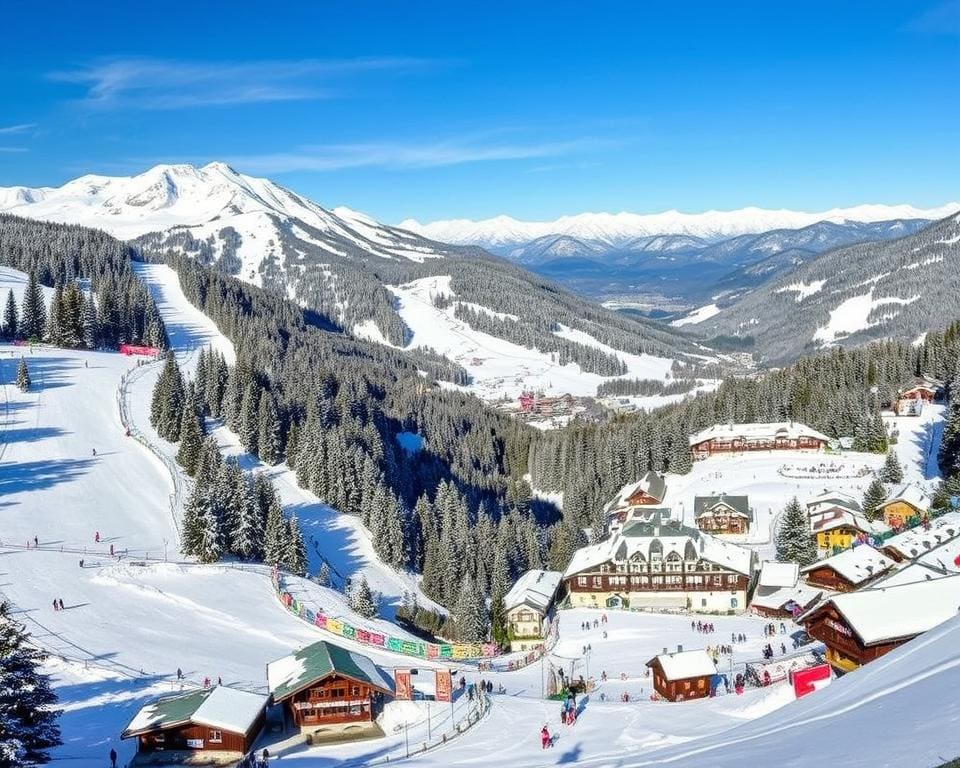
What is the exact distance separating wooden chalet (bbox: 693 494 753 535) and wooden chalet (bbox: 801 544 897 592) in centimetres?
1914

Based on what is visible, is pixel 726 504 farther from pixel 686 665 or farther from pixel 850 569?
pixel 686 665

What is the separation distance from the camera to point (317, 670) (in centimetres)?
3666

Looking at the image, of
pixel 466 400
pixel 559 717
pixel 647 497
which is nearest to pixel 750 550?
pixel 647 497

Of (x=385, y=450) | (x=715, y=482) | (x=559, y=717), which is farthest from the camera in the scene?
(x=385, y=450)

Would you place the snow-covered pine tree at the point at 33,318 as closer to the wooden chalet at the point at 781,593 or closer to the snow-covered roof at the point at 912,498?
the wooden chalet at the point at 781,593

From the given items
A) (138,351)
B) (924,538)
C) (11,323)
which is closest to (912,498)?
(924,538)

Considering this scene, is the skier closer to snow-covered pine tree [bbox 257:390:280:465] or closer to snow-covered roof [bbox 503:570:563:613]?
snow-covered roof [bbox 503:570:563:613]

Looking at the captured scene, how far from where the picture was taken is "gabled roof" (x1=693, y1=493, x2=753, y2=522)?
273 ft

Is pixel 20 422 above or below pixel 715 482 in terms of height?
above

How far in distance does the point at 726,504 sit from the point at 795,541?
1230 cm

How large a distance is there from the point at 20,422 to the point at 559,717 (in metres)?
76.6

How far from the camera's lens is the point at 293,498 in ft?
292

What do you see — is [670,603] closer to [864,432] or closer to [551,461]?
[864,432]

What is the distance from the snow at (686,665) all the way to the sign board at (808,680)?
20.3 feet
